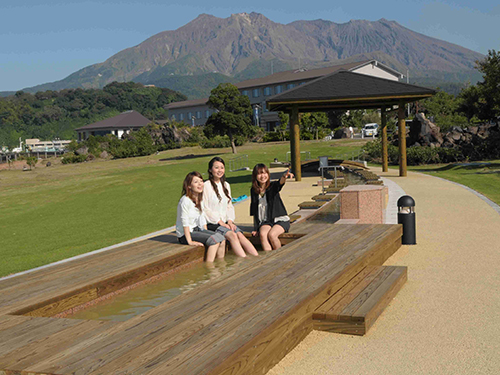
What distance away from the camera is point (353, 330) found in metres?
4.83

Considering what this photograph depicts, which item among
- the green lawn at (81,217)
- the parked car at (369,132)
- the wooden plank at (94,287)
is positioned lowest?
the green lawn at (81,217)

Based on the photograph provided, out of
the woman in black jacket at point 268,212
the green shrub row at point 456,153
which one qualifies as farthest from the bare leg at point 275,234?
the green shrub row at point 456,153

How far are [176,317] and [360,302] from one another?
1939 millimetres

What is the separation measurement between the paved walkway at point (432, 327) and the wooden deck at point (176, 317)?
353 millimetres

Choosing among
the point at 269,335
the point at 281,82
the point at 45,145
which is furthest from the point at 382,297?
the point at 45,145

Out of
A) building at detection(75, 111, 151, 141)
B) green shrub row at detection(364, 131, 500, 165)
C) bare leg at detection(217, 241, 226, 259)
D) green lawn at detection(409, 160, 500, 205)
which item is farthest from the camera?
building at detection(75, 111, 151, 141)

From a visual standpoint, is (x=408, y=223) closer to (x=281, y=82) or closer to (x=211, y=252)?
(x=211, y=252)

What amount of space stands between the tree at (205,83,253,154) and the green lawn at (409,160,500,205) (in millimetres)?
24034

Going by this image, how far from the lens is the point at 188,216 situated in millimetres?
7746

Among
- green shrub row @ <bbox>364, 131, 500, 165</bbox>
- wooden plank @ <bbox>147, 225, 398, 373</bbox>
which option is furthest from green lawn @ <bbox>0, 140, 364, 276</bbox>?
green shrub row @ <bbox>364, 131, 500, 165</bbox>

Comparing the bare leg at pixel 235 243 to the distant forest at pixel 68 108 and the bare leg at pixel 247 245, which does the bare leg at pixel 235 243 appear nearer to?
the bare leg at pixel 247 245

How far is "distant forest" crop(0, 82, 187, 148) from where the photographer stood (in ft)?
447

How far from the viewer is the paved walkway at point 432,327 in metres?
4.14

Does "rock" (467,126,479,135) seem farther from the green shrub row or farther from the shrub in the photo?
the shrub
